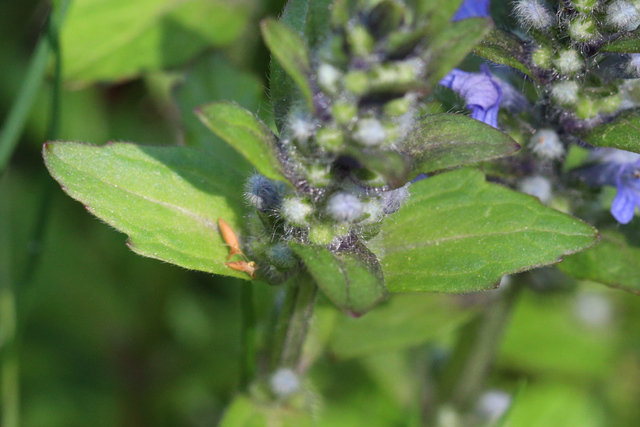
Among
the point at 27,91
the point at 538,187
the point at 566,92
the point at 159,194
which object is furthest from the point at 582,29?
the point at 27,91

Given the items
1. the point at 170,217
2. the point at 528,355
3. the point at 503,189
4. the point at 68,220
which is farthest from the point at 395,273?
the point at 68,220

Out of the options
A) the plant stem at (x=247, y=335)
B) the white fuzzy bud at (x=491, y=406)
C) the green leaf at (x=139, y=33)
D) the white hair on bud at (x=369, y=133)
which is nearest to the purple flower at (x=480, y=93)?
the white hair on bud at (x=369, y=133)

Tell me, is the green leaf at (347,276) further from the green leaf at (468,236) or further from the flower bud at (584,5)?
the flower bud at (584,5)

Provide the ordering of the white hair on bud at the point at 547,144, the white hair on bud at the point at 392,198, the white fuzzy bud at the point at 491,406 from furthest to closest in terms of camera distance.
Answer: the white fuzzy bud at the point at 491,406 < the white hair on bud at the point at 547,144 < the white hair on bud at the point at 392,198

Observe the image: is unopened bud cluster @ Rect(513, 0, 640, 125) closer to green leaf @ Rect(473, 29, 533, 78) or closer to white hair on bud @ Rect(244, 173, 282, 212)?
green leaf @ Rect(473, 29, 533, 78)

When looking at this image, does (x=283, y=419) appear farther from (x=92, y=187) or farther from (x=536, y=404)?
(x=536, y=404)
